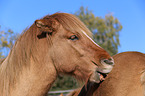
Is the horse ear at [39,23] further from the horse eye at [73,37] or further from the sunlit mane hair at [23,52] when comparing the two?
the horse eye at [73,37]

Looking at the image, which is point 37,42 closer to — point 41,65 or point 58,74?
point 41,65

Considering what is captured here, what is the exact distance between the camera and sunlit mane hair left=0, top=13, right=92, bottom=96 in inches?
90.7

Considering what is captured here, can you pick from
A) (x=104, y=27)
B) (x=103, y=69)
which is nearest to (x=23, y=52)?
(x=103, y=69)

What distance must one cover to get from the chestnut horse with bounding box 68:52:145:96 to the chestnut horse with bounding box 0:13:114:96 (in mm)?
613

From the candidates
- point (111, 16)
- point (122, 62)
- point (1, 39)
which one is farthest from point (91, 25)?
point (122, 62)

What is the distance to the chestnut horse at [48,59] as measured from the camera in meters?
2.29

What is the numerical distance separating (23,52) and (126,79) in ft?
6.24

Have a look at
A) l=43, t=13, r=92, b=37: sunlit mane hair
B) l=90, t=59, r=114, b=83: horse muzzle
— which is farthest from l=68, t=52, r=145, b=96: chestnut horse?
l=43, t=13, r=92, b=37: sunlit mane hair

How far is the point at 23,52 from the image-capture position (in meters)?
2.38

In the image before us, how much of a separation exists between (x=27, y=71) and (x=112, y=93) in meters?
1.60

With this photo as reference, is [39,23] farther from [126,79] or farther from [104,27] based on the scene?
[104,27]

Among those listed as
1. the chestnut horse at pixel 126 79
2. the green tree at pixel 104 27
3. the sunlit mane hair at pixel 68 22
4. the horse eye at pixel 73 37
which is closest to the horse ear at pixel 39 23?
the sunlit mane hair at pixel 68 22

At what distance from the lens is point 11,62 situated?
2373 millimetres

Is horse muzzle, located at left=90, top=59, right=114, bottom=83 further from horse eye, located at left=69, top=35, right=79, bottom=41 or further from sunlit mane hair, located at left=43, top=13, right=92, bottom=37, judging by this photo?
sunlit mane hair, located at left=43, top=13, right=92, bottom=37
